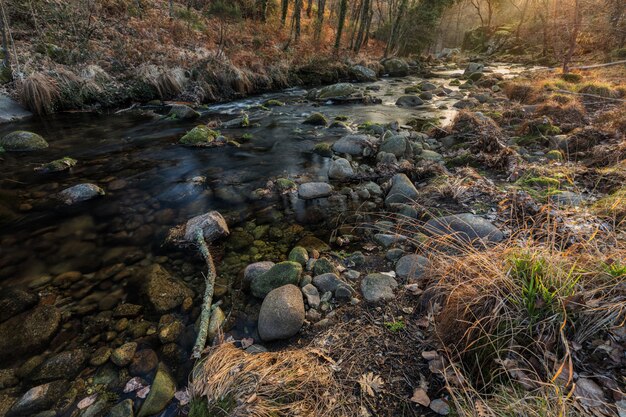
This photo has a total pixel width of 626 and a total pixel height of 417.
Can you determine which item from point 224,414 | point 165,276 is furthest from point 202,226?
point 224,414

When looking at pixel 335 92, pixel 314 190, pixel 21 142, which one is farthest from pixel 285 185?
pixel 335 92

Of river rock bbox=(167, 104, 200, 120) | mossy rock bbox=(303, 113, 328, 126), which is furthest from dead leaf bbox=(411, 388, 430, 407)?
river rock bbox=(167, 104, 200, 120)

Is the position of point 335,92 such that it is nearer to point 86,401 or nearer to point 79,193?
point 79,193

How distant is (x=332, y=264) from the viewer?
13.8 ft

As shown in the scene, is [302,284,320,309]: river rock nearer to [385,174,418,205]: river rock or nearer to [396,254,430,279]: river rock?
[396,254,430,279]: river rock

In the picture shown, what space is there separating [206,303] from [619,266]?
3.98m

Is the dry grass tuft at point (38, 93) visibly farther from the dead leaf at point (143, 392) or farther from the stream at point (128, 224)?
the dead leaf at point (143, 392)

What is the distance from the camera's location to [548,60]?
2762 centimetres

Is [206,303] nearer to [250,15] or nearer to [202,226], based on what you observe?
[202,226]

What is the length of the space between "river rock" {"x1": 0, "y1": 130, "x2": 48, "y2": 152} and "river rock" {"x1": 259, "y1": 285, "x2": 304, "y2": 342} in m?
9.59

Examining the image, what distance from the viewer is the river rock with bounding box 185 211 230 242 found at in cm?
507

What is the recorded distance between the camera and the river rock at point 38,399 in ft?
8.64

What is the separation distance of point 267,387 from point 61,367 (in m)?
2.48

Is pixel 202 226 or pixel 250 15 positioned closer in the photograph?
pixel 202 226
